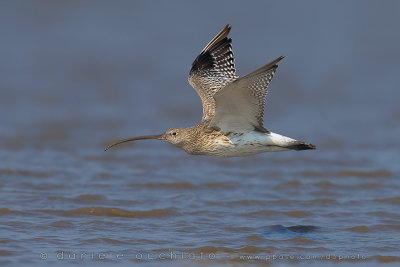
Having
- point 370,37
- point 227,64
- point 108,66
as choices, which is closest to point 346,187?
point 227,64

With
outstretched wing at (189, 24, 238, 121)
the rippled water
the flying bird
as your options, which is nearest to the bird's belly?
the flying bird

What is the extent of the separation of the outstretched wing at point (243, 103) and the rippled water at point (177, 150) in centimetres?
121

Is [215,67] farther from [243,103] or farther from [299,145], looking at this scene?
[299,145]

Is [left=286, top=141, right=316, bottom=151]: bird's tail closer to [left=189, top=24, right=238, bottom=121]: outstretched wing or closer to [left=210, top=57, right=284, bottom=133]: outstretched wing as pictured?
[left=210, top=57, right=284, bottom=133]: outstretched wing

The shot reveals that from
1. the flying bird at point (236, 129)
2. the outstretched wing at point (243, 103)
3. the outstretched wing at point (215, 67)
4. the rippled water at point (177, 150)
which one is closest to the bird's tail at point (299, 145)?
the flying bird at point (236, 129)

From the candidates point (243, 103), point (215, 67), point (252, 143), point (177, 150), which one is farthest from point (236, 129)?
point (177, 150)

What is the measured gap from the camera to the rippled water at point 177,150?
8.80 m

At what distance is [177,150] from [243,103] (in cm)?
481

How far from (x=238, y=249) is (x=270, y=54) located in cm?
1045

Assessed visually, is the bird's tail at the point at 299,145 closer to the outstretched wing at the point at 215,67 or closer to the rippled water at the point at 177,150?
the rippled water at the point at 177,150

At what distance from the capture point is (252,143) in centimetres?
875

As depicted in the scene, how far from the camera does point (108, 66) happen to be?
17938mm

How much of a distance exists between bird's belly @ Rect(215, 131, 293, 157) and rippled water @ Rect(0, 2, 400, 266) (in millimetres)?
952

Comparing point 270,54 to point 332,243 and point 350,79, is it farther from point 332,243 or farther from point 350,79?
point 332,243
